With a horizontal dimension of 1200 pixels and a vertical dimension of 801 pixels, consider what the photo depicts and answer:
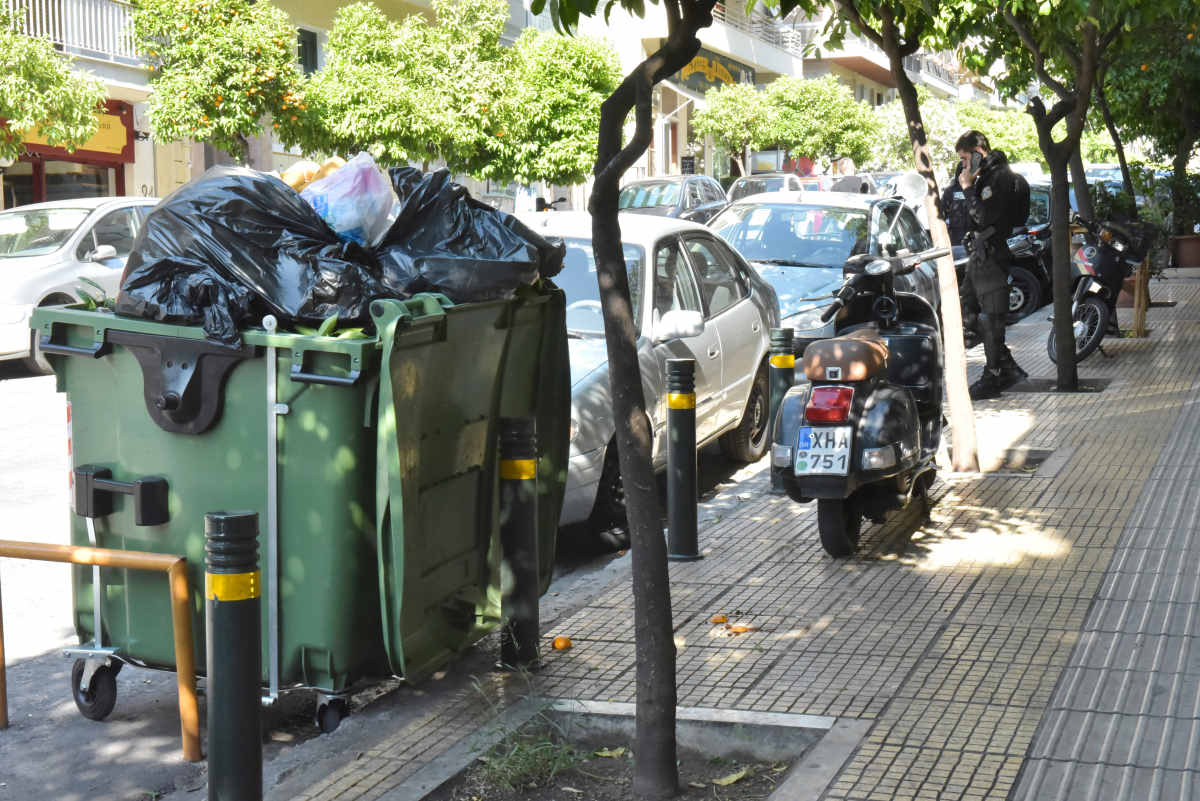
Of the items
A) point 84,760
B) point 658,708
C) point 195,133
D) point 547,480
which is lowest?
point 84,760

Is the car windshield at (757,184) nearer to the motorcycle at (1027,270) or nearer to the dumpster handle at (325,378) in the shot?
the motorcycle at (1027,270)

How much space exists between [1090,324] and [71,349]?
405 inches

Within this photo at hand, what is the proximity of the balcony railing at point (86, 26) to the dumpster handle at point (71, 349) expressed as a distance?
19.0 metres

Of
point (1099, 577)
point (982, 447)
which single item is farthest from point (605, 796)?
point (982, 447)

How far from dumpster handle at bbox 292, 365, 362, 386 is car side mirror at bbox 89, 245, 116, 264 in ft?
32.4

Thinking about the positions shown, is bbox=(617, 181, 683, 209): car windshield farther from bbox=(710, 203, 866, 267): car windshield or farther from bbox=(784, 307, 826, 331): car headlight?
bbox=(784, 307, 826, 331): car headlight

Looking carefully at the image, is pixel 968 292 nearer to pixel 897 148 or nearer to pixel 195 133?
pixel 195 133

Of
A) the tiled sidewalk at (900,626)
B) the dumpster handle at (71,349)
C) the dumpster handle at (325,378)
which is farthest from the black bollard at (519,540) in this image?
the dumpster handle at (71,349)

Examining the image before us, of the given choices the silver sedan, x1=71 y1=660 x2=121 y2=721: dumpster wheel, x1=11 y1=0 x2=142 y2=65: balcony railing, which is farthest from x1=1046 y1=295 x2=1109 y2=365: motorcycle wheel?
x1=11 y1=0 x2=142 y2=65: balcony railing

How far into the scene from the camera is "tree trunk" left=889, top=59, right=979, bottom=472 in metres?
7.61

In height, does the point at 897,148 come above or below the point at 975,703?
above

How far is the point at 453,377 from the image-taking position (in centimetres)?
439

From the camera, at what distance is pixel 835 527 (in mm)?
6027

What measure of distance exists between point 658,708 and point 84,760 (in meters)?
1.94
